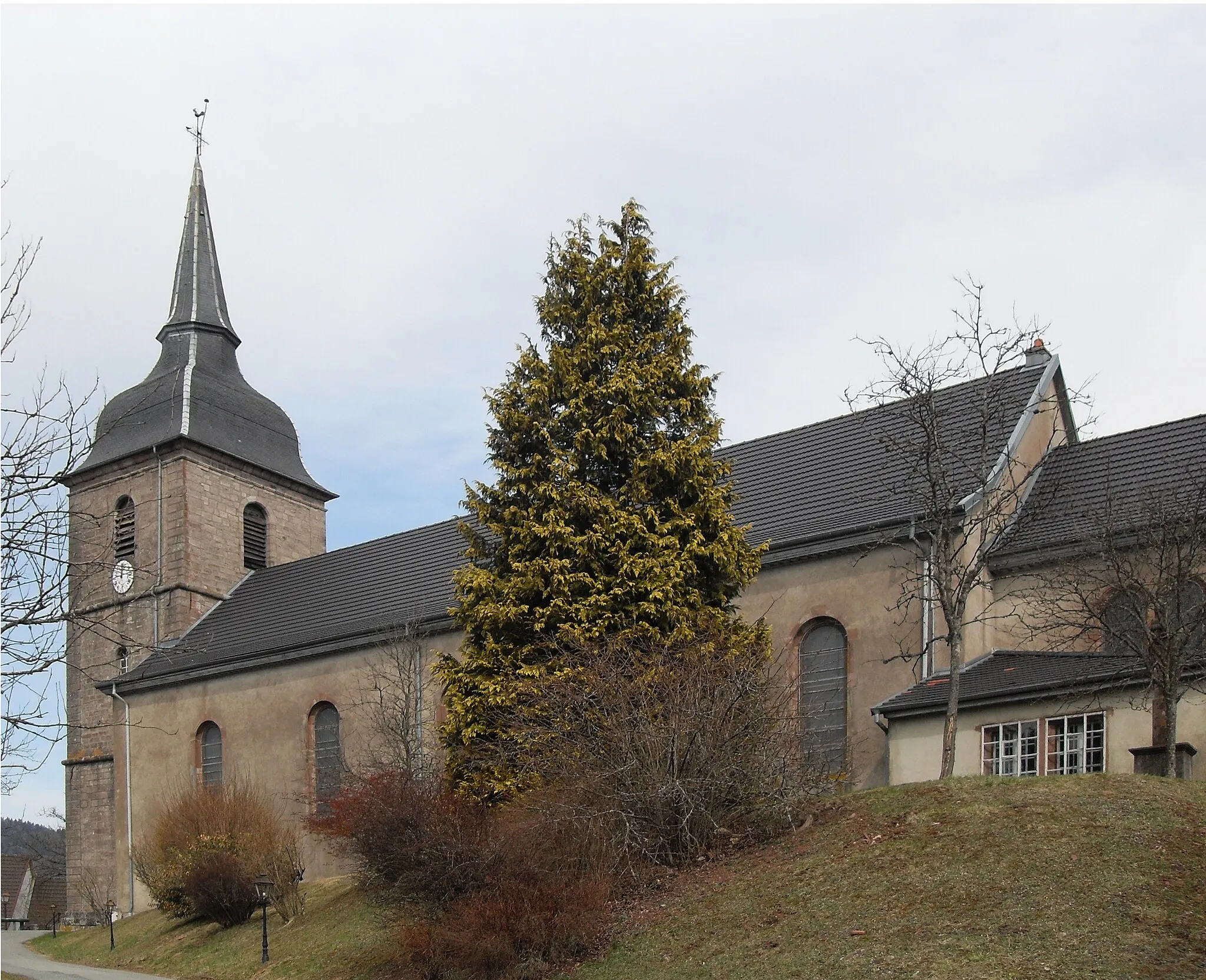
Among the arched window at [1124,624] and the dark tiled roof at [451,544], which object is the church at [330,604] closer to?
the dark tiled roof at [451,544]

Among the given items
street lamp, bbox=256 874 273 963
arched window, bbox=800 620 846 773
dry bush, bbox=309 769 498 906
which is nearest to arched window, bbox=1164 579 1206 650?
arched window, bbox=800 620 846 773

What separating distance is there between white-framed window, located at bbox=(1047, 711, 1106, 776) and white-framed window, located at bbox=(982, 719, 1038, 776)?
23cm

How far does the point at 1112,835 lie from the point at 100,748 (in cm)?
3199

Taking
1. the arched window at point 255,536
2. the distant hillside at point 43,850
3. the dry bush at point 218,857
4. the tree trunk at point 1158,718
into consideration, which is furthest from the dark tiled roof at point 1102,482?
the distant hillside at point 43,850

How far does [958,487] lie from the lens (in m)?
23.1

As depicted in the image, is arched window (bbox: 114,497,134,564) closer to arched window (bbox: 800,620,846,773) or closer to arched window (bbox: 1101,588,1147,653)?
arched window (bbox: 800,620,846,773)

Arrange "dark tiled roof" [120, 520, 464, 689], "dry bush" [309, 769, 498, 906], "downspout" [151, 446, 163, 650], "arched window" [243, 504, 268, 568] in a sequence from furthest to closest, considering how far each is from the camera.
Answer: "arched window" [243, 504, 268, 568], "downspout" [151, 446, 163, 650], "dark tiled roof" [120, 520, 464, 689], "dry bush" [309, 769, 498, 906]

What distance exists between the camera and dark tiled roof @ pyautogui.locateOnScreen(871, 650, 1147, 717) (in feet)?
62.7

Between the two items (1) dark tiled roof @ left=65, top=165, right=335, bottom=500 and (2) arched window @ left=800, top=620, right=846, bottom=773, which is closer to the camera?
(2) arched window @ left=800, top=620, right=846, bottom=773

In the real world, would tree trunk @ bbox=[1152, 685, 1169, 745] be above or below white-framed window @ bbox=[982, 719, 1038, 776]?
above

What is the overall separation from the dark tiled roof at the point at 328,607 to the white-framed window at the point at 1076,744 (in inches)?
556

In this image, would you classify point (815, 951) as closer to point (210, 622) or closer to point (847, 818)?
point (847, 818)

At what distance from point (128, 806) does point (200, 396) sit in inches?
481

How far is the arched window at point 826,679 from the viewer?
76.4 ft
